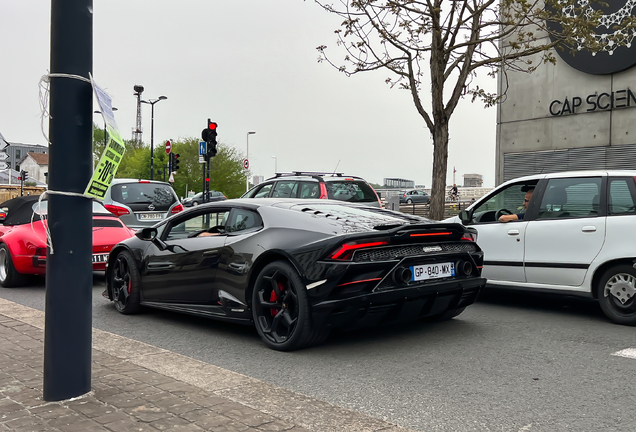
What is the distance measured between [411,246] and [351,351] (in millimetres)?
1014

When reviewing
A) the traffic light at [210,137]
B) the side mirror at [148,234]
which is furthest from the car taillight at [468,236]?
the traffic light at [210,137]

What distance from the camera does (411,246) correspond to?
215 inches

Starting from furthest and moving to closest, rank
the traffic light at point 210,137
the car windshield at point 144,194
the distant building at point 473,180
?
the distant building at point 473,180 < the traffic light at point 210,137 < the car windshield at point 144,194

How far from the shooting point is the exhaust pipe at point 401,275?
5246mm

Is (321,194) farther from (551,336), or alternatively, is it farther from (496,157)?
(496,157)

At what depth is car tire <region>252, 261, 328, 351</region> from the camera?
16.9ft

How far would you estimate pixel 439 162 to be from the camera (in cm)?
1524

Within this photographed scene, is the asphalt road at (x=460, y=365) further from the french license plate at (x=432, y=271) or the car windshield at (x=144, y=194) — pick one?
the car windshield at (x=144, y=194)

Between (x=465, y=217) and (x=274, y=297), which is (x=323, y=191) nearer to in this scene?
(x=465, y=217)

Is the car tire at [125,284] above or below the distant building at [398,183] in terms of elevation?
below

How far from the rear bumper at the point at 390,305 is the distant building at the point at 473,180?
110m

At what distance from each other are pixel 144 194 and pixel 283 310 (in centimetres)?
1009

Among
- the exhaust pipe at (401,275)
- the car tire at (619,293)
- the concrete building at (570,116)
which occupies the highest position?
the concrete building at (570,116)

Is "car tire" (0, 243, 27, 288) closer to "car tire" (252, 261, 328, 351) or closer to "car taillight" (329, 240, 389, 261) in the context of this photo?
"car tire" (252, 261, 328, 351)
